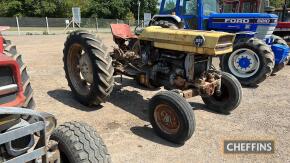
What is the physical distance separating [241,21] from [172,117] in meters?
5.21

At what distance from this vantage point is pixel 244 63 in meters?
7.64

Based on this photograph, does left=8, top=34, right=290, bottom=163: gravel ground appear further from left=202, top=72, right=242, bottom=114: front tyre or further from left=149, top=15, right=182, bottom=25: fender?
left=149, top=15, right=182, bottom=25: fender

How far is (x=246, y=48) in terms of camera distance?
24.8ft

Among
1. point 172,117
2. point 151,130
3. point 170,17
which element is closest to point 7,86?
point 172,117

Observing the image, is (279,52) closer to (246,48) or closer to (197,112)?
(246,48)

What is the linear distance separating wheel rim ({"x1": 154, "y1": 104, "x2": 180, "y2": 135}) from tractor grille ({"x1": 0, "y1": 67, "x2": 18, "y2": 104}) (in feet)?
7.97

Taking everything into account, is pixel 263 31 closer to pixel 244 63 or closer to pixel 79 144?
pixel 244 63

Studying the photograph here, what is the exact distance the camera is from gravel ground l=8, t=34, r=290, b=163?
3.99 metres

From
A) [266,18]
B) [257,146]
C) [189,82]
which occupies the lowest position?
[257,146]

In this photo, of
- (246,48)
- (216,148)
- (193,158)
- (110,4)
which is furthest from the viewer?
(110,4)

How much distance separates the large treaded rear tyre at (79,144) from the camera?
101 inches

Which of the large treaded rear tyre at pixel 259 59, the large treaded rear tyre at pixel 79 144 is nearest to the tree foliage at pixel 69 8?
the large treaded rear tyre at pixel 259 59

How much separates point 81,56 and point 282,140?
145 inches

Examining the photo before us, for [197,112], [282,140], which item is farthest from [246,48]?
[282,140]
